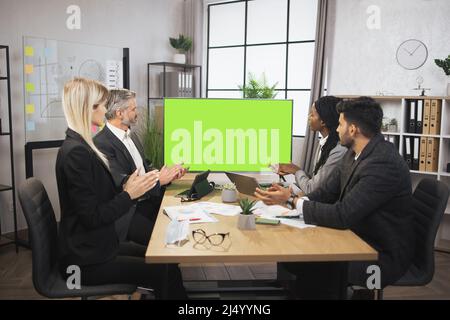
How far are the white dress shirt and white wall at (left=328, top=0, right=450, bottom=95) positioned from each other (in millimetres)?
2817

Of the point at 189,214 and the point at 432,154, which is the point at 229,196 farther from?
the point at 432,154

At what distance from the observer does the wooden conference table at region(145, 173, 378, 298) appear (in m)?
1.73

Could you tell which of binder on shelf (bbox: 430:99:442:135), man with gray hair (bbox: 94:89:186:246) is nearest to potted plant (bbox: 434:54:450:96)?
binder on shelf (bbox: 430:99:442:135)

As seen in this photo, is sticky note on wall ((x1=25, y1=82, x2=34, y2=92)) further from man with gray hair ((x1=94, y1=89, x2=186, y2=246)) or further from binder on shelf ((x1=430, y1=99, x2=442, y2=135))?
binder on shelf ((x1=430, y1=99, x2=442, y2=135))

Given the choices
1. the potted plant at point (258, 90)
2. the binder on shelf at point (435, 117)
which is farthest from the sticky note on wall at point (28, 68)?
the binder on shelf at point (435, 117)

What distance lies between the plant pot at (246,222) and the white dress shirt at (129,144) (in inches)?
41.9

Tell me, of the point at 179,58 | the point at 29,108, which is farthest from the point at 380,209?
the point at 179,58

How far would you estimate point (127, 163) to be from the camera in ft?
9.72

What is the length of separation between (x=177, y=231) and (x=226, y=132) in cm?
120

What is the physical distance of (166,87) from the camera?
5941 mm

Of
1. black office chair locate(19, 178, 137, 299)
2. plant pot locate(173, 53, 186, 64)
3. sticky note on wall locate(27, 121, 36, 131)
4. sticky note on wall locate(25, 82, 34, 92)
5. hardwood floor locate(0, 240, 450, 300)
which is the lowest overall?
hardwood floor locate(0, 240, 450, 300)

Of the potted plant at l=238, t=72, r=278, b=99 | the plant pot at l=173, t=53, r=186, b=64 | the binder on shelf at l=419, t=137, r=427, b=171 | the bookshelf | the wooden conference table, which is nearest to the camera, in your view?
the wooden conference table

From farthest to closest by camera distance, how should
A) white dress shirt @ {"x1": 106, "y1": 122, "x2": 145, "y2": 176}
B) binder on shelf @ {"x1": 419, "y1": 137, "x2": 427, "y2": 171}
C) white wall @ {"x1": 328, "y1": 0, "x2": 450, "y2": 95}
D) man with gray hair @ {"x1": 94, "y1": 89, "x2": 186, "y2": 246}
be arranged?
white wall @ {"x1": 328, "y1": 0, "x2": 450, "y2": 95}
binder on shelf @ {"x1": 419, "y1": 137, "x2": 427, "y2": 171}
white dress shirt @ {"x1": 106, "y1": 122, "x2": 145, "y2": 176}
man with gray hair @ {"x1": 94, "y1": 89, "x2": 186, "y2": 246}

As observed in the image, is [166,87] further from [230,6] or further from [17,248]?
[17,248]
